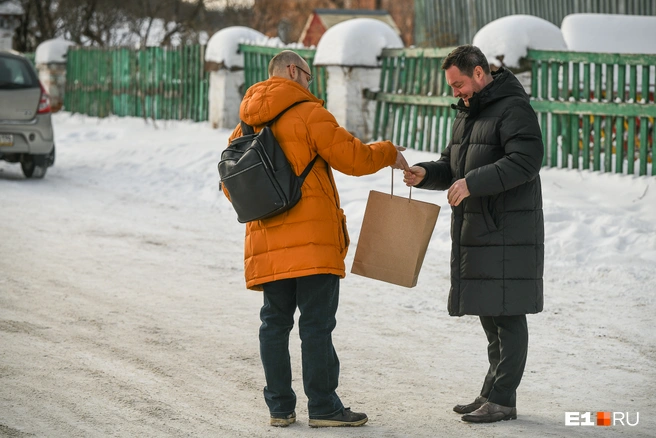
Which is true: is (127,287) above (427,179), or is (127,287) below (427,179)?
below

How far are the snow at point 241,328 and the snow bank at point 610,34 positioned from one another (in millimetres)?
3219

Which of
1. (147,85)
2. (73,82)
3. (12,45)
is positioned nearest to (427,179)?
(147,85)

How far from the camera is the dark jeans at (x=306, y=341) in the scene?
4047 mm

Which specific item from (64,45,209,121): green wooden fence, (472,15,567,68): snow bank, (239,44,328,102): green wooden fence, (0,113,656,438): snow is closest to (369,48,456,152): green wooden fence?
(472,15,567,68): snow bank

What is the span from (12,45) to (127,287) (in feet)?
78.9

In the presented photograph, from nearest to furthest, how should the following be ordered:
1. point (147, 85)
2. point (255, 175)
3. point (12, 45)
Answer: point (255, 175), point (147, 85), point (12, 45)

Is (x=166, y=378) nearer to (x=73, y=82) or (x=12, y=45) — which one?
(x=73, y=82)

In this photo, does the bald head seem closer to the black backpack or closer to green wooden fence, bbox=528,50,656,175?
the black backpack

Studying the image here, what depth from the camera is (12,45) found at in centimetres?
2867

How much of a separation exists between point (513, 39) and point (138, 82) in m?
10.5

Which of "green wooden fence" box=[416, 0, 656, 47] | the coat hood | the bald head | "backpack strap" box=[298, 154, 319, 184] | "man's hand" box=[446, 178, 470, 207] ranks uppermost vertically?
"green wooden fence" box=[416, 0, 656, 47]

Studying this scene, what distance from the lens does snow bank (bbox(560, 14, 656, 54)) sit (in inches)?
498

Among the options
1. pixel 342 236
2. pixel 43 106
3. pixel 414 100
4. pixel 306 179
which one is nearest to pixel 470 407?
pixel 342 236

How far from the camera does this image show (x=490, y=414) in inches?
164
